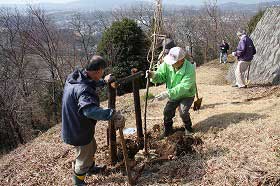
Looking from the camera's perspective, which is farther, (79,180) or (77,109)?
(79,180)

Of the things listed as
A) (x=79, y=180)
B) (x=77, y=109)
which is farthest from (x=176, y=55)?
(x=79, y=180)

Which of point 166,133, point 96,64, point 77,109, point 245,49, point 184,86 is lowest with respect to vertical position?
point 166,133

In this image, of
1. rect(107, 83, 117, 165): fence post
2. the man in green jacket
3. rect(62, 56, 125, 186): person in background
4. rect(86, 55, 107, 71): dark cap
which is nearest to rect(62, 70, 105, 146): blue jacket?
rect(62, 56, 125, 186): person in background

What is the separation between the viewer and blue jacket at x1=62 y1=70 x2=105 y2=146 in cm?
388

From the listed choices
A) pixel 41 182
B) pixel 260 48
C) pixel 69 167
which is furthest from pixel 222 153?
pixel 260 48

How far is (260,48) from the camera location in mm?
11812

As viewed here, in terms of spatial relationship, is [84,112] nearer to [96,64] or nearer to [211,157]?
[96,64]

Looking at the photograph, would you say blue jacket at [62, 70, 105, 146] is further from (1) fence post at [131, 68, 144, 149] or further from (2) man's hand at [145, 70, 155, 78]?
(2) man's hand at [145, 70, 155, 78]

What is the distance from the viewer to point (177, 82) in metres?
5.34

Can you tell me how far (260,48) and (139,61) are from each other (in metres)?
7.44

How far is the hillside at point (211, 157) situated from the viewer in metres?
4.29

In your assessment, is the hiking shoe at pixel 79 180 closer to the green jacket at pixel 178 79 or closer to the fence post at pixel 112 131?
the fence post at pixel 112 131

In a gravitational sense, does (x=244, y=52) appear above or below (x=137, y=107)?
below

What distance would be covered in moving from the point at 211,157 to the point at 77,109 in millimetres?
2013
